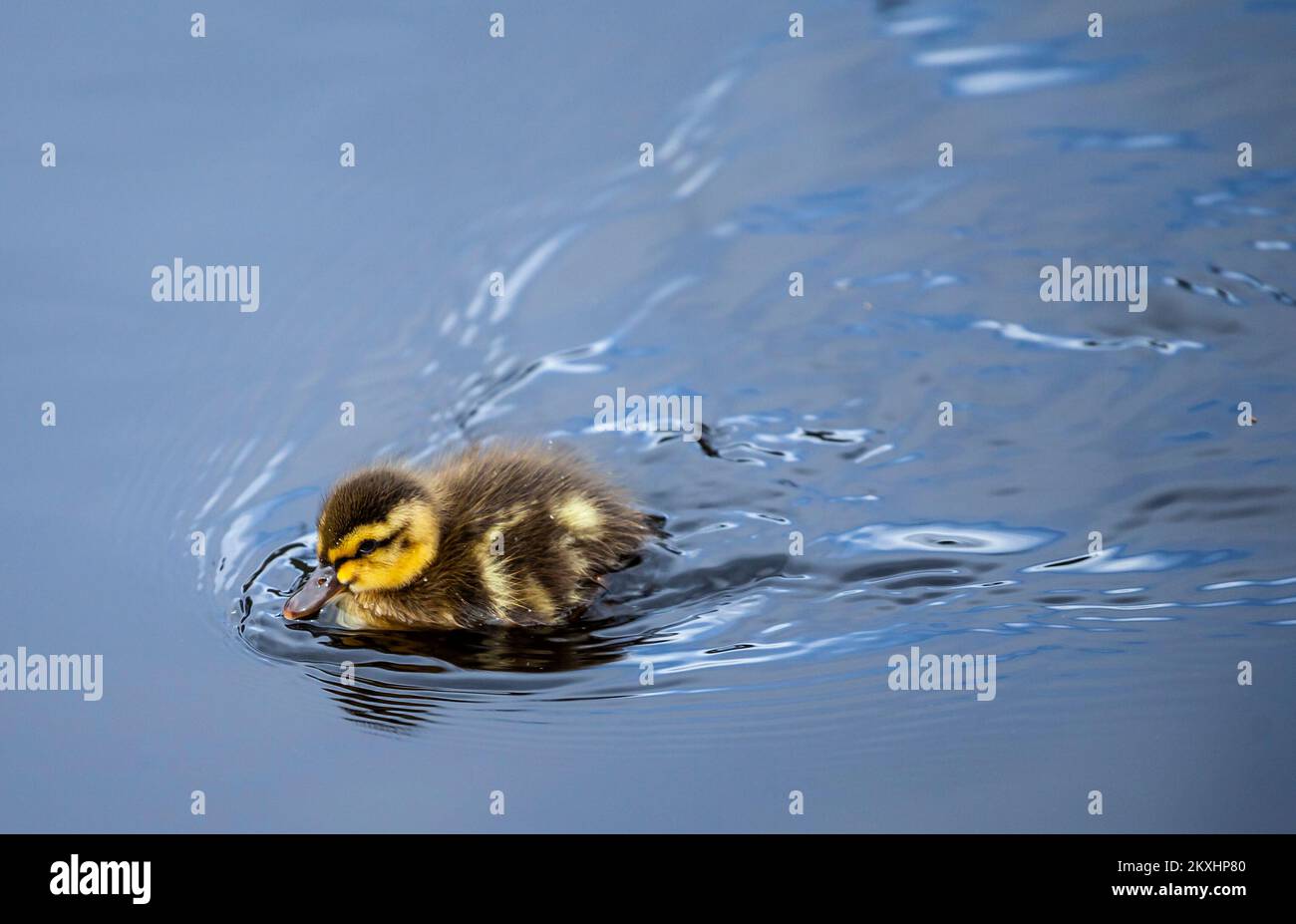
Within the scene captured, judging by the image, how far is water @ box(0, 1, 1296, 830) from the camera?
10.2ft

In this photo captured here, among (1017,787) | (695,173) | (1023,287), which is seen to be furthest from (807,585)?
(695,173)

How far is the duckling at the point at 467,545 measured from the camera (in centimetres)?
Result: 342

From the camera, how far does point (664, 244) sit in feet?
15.3

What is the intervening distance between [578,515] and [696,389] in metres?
0.71

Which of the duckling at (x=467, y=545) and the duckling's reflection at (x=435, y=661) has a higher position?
the duckling at (x=467, y=545)

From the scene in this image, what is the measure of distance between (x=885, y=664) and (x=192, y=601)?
1497 mm
